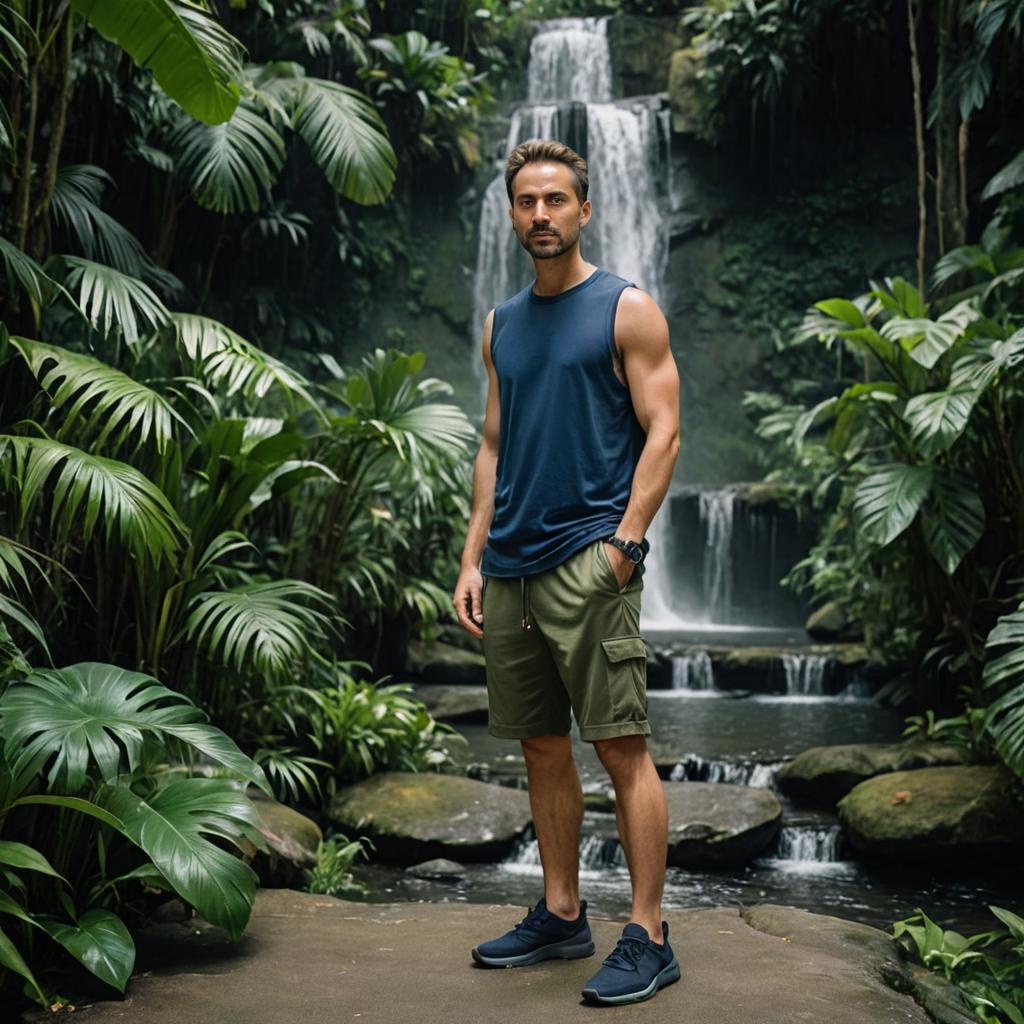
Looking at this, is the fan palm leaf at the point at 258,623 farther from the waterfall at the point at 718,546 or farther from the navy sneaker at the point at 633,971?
the waterfall at the point at 718,546

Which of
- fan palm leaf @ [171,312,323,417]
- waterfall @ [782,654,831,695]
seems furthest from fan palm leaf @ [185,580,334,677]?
waterfall @ [782,654,831,695]

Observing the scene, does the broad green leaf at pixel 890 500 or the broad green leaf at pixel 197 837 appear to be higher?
the broad green leaf at pixel 890 500

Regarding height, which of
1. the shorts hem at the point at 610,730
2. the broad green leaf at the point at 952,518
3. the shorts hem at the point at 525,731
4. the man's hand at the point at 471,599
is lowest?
the shorts hem at the point at 525,731

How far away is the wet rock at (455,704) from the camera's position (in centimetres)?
869

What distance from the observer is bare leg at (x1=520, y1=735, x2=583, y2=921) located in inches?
121

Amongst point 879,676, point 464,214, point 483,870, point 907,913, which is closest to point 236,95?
point 483,870

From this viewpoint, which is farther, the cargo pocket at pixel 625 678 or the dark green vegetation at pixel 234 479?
the dark green vegetation at pixel 234 479

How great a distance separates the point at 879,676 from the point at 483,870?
4646 mm

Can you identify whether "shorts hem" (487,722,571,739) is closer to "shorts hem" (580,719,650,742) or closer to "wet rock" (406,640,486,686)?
"shorts hem" (580,719,650,742)

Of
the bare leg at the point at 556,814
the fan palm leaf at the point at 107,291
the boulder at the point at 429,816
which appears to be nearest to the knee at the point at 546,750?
the bare leg at the point at 556,814

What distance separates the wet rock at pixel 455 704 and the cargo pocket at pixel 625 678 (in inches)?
228

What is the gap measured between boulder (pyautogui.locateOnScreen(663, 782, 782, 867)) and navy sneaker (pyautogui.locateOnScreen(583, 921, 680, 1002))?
9.67 feet

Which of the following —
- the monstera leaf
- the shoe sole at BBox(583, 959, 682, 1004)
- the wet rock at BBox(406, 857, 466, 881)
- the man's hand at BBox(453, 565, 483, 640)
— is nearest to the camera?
the shoe sole at BBox(583, 959, 682, 1004)

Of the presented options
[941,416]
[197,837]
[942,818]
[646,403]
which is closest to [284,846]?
[197,837]
